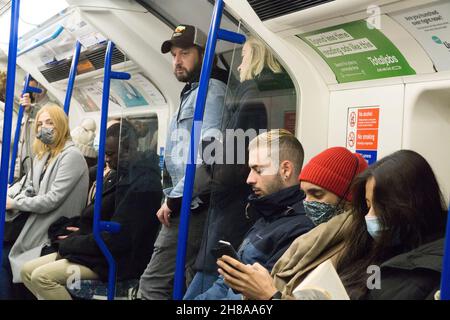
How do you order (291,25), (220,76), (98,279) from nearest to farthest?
1. (291,25)
2. (220,76)
3. (98,279)

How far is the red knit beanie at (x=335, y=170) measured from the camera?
87.4 inches

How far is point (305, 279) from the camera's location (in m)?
1.91

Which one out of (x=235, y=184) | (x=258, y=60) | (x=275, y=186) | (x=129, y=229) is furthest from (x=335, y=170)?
(x=129, y=229)

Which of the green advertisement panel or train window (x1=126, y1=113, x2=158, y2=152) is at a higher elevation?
the green advertisement panel

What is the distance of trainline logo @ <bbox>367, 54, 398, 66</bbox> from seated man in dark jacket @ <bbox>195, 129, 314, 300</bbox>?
1.71 feet

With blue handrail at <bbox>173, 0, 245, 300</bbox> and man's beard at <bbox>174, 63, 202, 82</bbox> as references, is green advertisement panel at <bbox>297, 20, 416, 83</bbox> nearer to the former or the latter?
blue handrail at <bbox>173, 0, 245, 300</bbox>

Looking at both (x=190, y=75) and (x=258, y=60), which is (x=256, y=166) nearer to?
(x=258, y=60)

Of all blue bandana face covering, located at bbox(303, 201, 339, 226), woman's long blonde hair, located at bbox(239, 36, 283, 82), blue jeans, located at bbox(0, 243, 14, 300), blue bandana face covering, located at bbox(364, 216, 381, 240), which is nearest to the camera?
blue bandana face covering, located at bbox(364, 216, 381, 240)

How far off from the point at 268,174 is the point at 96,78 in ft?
11.9

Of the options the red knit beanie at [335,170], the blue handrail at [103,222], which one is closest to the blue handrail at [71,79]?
the blue handrail at [103,222]

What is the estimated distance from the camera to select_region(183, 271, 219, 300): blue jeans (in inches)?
100

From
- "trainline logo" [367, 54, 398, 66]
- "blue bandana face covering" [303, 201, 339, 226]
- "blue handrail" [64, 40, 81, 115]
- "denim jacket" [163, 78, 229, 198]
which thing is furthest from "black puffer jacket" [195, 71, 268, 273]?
"blue handrail" [64, 40, 81, 115]

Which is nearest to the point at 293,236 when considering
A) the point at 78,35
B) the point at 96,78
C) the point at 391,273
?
the point at 391,273

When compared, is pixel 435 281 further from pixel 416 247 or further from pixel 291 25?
pixel 291 25
